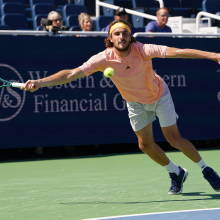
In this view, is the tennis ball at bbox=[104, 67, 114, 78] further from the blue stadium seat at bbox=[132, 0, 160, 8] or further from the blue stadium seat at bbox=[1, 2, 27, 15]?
the blue stadium seat at bbox=[132, 0, 160, 8]

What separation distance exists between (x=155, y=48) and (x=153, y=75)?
38 centimetres

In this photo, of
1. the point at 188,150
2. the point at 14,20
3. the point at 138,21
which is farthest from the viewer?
the point at 138,21

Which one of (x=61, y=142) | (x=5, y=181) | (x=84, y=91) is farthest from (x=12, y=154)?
(x=5, y=181)

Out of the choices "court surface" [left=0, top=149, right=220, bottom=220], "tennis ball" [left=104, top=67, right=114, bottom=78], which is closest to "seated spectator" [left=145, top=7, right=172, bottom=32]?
"court surface" [left=0, top=149, right=220, bottom=220]

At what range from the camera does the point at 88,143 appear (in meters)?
10.4

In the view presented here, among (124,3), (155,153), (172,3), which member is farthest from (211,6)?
(155,153)

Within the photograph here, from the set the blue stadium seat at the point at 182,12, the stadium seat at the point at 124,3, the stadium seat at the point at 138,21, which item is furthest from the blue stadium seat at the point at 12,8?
the blue stadium seat at the point at 182,12

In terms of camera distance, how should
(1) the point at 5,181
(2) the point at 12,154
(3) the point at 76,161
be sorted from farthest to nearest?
(2) the point at 12,154 < (3) the point at 76,161 < (1) the point at 5,181

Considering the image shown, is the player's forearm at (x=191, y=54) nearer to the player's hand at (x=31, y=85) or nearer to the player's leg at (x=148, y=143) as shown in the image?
the player's leg at (x=148, y=143)

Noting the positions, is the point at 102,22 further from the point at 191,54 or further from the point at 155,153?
the point at 191,54

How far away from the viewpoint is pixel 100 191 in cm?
700

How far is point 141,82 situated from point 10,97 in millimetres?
3836

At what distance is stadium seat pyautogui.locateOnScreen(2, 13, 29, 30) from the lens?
41.8 ft

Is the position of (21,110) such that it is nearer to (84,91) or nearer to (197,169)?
(84,91)
